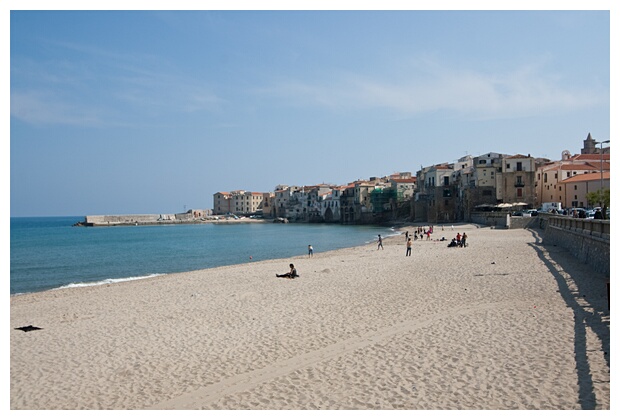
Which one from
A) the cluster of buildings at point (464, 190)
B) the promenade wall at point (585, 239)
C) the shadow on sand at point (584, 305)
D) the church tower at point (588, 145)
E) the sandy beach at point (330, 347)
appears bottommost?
the sandy beach at point (330, 347)

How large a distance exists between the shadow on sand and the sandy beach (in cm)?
4

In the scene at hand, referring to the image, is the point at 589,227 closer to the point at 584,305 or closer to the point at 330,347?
the point at 584,305

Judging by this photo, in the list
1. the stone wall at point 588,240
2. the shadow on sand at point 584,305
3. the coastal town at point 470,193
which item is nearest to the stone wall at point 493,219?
the coastal town at point 470,193

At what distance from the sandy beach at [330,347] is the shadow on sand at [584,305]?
0.15ft

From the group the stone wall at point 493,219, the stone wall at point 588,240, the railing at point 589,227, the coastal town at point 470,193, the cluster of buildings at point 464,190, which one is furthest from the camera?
the cluster of buildings at point 464,190

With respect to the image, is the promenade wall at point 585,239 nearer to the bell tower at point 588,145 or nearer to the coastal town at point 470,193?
the coastal town at point 470,193

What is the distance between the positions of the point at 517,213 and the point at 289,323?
49233 mm

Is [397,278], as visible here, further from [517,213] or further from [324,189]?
[324,189]

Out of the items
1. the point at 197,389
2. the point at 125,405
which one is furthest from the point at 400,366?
the point at 125,405

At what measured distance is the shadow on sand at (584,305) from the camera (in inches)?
297

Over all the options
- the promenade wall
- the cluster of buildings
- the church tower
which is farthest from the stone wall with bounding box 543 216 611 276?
the church tower

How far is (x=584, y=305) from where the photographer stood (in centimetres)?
1234

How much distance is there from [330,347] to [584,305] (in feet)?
22.5

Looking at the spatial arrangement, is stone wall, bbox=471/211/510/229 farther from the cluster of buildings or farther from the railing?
the railing
